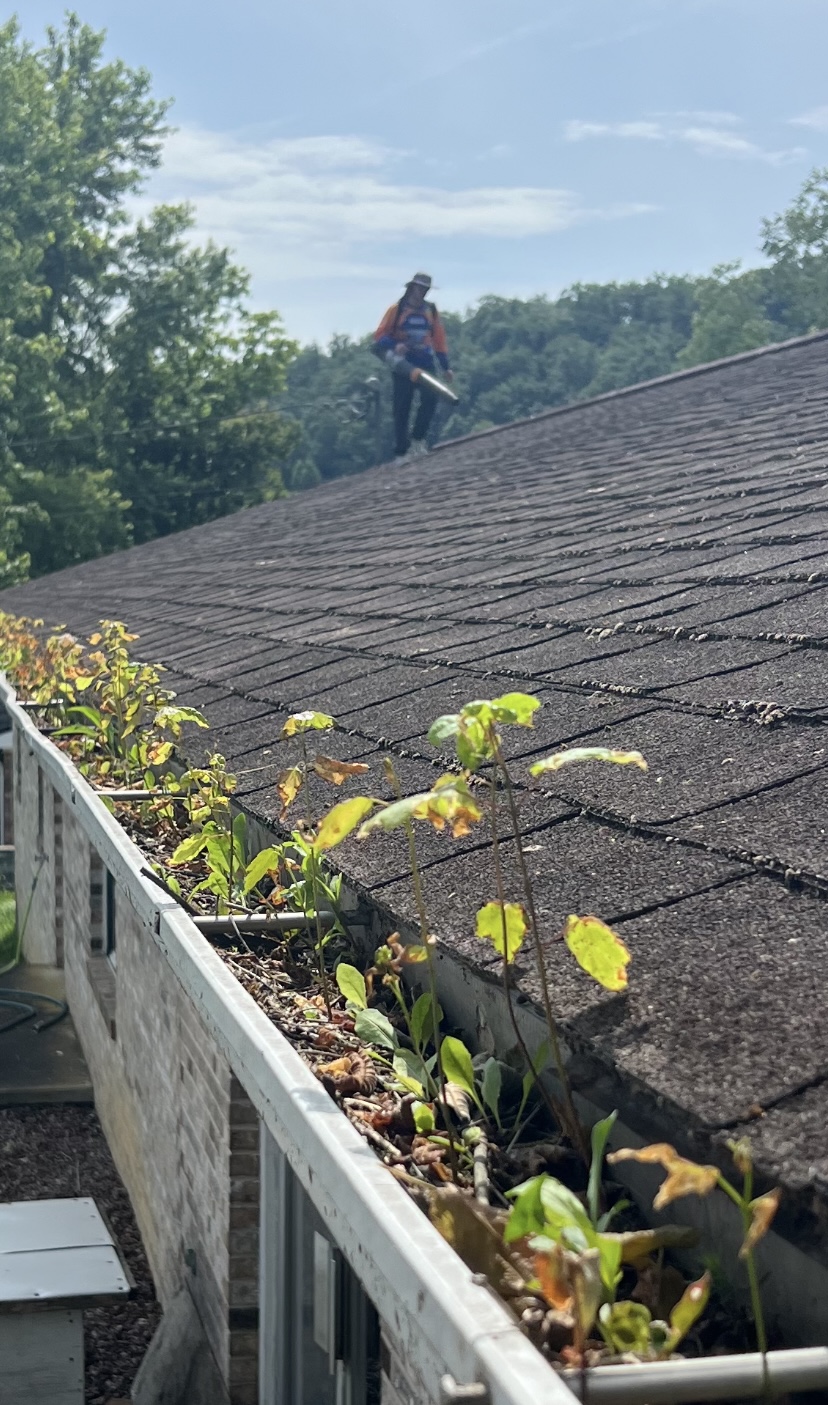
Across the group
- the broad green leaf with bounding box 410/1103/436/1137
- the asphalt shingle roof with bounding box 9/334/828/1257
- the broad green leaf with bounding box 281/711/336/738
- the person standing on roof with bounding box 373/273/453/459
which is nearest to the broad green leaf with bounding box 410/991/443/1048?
the asphalt shingle roof with bounding box 9/334/828/1257

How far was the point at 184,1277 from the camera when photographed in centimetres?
491

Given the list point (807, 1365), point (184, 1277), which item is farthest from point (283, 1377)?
point (807, 1365)

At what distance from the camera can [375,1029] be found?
260cm

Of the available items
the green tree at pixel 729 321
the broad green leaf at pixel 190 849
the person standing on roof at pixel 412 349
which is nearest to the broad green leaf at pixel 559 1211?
the broad green leaf at pixel 190 849

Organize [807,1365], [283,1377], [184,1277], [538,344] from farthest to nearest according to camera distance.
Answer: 1. [538,344]
2. [184,1277]
3. [283,1377]
4. [807,1365]

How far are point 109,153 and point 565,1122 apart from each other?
1778 inches

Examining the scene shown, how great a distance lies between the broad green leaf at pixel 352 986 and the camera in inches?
107

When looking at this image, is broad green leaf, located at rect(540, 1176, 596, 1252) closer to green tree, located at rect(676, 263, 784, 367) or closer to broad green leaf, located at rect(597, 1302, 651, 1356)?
broad green leaf, located at rect(597, 1302, 651, 1356)

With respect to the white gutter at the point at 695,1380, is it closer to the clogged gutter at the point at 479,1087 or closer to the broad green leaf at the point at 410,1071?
the clogged gutter at the point at 479,1087

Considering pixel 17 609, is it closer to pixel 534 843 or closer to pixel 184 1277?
pixel 184 1277

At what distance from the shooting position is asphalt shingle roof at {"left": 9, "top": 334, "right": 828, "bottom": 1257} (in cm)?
193

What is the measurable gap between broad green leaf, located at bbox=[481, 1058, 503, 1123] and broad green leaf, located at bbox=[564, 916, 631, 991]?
1.14 feet

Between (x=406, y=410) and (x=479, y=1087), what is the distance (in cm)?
1531

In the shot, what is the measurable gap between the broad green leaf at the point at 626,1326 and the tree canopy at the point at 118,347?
34.5 meters
